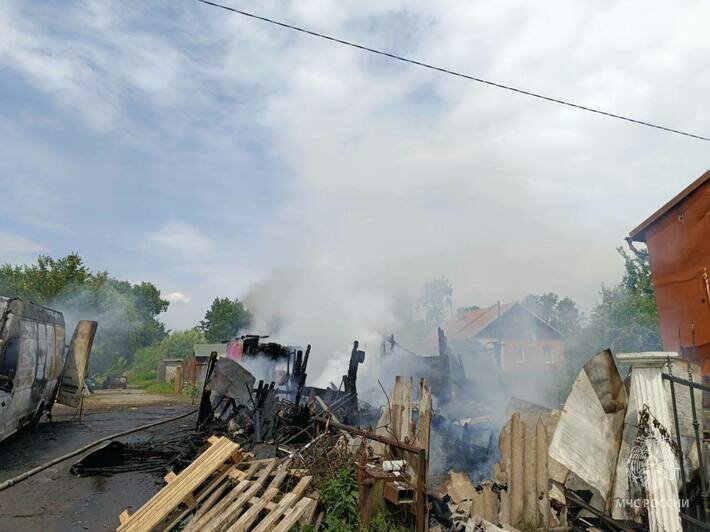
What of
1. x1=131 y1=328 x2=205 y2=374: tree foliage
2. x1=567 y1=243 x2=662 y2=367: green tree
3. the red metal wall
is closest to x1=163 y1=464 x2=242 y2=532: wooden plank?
the red metal wall

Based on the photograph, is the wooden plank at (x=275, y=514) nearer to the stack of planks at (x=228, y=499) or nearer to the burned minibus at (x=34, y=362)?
the stack of planks at (x=228, y=499)

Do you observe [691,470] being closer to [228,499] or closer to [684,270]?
[228,499]

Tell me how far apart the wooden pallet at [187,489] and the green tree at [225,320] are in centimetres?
4978

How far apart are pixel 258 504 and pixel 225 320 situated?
53.8 meters

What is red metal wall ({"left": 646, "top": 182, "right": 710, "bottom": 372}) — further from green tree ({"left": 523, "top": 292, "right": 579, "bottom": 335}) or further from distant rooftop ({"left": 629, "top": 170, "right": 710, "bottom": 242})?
green tree ({"left": 523, "top": 292, "right": 579, "bottom": 335})

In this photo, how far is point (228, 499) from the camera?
204 inches

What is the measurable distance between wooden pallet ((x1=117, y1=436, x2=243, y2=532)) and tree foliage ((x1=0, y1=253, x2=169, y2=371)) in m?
27.6

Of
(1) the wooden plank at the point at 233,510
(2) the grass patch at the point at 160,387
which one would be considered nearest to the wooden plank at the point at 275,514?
(1) the wooden plank at the point at 233,510

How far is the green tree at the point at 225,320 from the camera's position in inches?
2176

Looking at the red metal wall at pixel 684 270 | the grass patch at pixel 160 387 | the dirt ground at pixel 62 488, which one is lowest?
the dirt ground at pixel 62 488

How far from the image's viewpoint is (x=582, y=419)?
4.17 meters

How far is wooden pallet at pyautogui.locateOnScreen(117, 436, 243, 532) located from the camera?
200 inches

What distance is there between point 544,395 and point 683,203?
37.4 ft

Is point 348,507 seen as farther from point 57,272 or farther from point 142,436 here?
point 57,272
